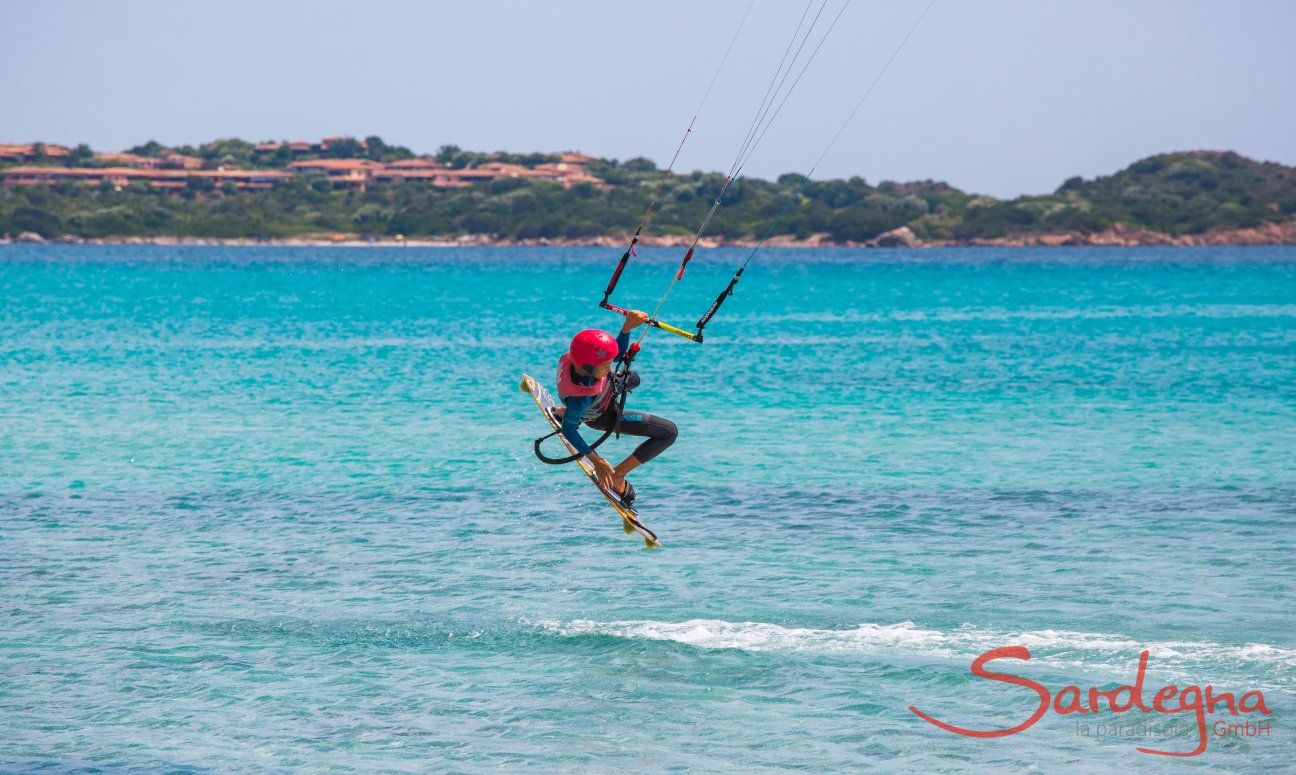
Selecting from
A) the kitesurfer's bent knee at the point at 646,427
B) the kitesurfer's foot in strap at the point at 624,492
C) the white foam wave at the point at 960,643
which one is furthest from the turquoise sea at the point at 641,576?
the kitesurfer's bent knee at the point at 646,427

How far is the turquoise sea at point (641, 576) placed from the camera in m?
11.8

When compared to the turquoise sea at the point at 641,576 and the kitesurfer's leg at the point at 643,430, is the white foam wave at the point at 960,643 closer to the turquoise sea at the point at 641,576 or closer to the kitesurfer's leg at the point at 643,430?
the turquoise sea at the point at 641,576

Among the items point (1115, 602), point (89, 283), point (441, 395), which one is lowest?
point (89, 283)

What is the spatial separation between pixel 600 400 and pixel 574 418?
352 mm

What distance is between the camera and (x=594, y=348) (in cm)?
1349

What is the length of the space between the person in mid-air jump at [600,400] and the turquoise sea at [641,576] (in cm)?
175

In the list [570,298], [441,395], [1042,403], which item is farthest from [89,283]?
[1042,403]

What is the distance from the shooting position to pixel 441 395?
3881 cm

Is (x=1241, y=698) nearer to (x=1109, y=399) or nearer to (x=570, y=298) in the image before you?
(x=1109, y=399)

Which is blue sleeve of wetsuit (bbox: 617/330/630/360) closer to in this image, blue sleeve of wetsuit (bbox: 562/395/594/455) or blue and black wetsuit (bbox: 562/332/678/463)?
blue and black wetsuit (bbox: 562/332/678/463)

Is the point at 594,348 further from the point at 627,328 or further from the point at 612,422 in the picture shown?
the point at 612,422

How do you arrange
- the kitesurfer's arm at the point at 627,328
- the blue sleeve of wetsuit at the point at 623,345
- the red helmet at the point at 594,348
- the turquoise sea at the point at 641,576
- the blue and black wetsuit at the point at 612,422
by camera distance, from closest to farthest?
the turquoise sea at the point at 641,576 → the kitesurfer's arm at the point at 627,328 → the red helmet at the point at 594,348 → the blue sleeve of wetsuit at the point at 623,345 → the blue and black wetsuit at the point at 612,422

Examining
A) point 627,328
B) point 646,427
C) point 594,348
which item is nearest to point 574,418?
point 646,427

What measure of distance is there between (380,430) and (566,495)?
29.3ft
